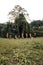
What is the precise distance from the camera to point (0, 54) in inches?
368

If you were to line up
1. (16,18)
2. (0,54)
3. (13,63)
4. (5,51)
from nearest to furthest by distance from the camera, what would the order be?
(13,63)
(0,54)
(5,51)
(16,18)

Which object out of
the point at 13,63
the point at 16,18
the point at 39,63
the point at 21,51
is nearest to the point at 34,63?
the point at 39,63

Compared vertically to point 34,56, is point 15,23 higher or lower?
higher

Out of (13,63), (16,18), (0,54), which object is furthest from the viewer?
(16,18)

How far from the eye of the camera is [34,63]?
8492mm

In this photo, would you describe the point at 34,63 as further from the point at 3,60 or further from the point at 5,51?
the point at 5,51

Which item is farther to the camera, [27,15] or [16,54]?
[27,15]

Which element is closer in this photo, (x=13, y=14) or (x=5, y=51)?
(x=5, y=51)

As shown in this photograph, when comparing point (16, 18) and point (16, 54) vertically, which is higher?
point (16, 18)

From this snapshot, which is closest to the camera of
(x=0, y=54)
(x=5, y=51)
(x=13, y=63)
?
(x=13, y=63)

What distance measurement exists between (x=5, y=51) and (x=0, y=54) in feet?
2.18

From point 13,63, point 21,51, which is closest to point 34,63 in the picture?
point 13,63

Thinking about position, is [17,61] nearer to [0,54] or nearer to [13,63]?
[13,63]

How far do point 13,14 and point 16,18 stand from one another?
34.5 inches
